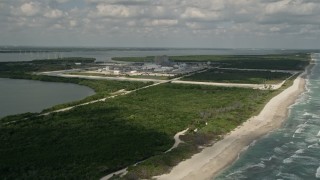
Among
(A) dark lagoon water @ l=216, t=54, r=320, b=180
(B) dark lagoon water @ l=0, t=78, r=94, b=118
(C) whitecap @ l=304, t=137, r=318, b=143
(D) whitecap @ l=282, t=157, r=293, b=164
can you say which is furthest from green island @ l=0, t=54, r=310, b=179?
(C) whitecap @ l=304, t=137, r=318, b=143

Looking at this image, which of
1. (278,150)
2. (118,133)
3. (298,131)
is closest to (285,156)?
(278,150)

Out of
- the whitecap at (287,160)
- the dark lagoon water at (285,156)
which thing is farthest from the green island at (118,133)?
the whitecap at (287,160)

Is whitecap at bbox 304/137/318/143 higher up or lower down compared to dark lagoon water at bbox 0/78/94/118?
higher up

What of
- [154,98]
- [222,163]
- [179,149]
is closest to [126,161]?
[179,149]

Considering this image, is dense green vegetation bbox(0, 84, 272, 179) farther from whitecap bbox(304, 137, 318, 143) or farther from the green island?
whitecap bbox(304, 137, 318, 143)

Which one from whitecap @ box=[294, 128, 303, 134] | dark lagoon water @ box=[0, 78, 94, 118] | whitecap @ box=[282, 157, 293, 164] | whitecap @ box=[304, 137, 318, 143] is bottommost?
dark lagoon water @ box=[0, 78, 94, 118]

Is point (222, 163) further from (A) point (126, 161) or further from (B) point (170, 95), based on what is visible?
(B) point (170, 95)
